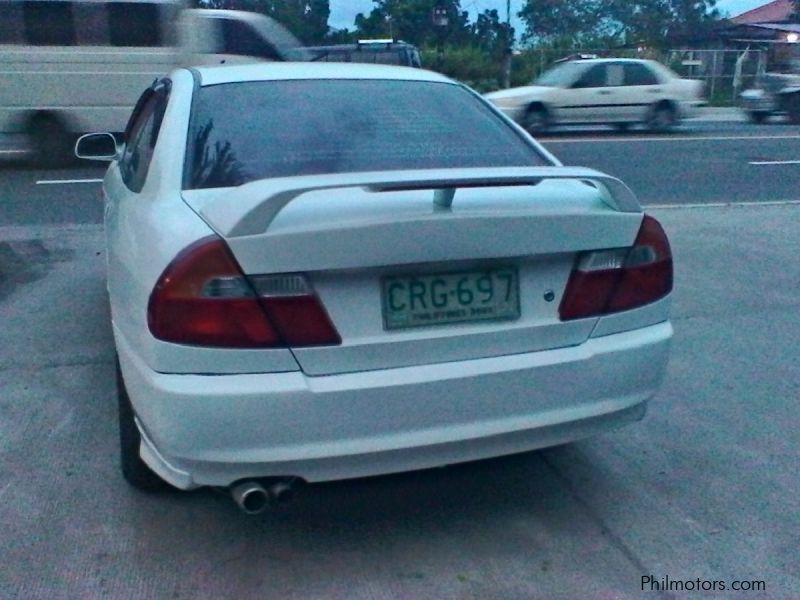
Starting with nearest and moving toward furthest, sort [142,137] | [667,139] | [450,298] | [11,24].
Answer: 1. [450,298]
2. [142,137]
3. [11,24]
4. [667,139]

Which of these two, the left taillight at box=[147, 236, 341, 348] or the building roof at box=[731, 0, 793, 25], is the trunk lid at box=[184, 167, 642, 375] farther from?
the building roof at box=[731, 0, 793, 25]

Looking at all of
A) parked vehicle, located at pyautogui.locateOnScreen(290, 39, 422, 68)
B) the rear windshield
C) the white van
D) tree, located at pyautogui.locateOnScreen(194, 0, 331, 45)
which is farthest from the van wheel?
tree, located at pyautogui.locateOnScreen(194, 0, 331, 45)

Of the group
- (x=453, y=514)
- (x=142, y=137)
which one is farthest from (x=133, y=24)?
(x=453, y=514)

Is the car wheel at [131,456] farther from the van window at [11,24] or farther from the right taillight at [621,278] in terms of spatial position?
the van window at [11,24]

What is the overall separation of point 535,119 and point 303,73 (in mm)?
18037

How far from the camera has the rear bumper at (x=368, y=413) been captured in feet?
10.4

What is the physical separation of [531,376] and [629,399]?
0.46 meters

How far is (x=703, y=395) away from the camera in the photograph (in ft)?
17.3

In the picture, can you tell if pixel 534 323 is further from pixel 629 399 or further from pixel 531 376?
pixel 629 399

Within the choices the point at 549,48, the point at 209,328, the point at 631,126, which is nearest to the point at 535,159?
the point at 209,328

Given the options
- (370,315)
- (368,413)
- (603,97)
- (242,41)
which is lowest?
(603,97)

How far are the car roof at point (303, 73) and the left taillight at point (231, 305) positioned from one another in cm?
139

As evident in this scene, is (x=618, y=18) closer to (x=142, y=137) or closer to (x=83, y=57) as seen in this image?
(x=83, y=57)

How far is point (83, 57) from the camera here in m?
15.5
